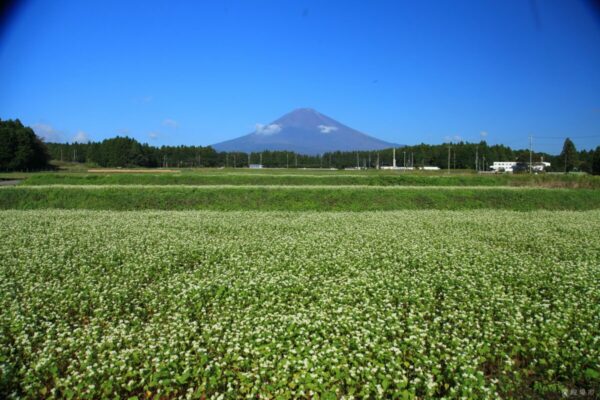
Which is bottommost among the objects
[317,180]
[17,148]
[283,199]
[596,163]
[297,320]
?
[297,320]

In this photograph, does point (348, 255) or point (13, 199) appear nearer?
point (348, 255)

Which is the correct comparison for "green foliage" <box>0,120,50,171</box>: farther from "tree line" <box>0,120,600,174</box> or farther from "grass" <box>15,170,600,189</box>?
"grass" <box>15,170,600,189</box>

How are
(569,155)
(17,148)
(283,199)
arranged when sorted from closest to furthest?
(283,199), (17,148), (569,155)

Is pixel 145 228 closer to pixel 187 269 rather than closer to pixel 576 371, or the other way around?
pixel 187 269

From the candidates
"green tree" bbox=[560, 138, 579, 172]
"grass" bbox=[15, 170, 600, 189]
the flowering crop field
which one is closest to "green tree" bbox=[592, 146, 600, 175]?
"green tree" bbox=[560, 138, 579, 172]

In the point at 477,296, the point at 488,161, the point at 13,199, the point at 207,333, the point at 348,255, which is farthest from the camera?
the point at 488,161

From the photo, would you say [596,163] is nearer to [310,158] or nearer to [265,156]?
[310,158]

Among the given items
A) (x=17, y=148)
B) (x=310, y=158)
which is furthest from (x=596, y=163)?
(x=17, y=148)

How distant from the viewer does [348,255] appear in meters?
11.1

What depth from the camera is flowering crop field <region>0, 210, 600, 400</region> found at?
4848mm

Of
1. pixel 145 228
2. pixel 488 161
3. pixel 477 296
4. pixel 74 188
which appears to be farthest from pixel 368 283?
pixel 488 161

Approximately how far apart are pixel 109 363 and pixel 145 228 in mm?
11684

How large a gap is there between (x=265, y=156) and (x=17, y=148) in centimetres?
8722

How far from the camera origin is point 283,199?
86.2 feet
